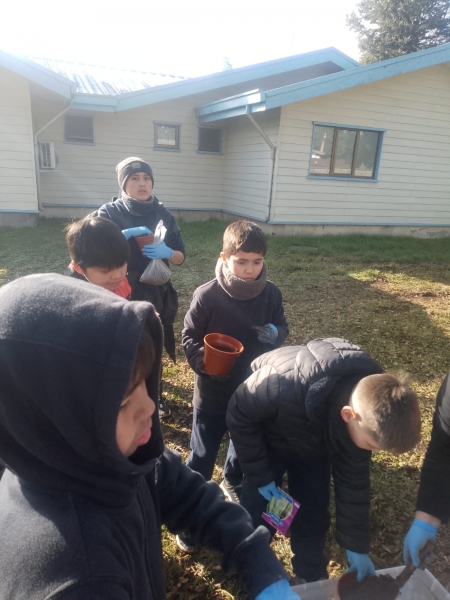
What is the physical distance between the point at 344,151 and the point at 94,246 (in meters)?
10.1

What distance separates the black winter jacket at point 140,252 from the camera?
118 inches

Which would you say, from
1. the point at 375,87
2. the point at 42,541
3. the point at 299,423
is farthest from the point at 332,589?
the point at 375,87

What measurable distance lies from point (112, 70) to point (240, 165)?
563 centimetres

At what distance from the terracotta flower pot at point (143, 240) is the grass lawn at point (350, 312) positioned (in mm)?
1330

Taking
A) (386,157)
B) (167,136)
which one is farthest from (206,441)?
(167,136)

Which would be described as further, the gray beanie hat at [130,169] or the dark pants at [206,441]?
the gray beanie hat at [130,169]

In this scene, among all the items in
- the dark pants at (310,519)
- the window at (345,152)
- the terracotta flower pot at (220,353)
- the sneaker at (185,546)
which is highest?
the window at (345,152)

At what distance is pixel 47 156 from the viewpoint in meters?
11.1

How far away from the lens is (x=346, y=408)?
161cm

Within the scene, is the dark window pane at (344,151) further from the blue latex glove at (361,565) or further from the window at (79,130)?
the blue latex glove at (361,565)

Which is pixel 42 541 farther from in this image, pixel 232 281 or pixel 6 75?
pixel 6 75

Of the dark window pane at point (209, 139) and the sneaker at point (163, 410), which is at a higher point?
the dark window pane at point (209, 139)

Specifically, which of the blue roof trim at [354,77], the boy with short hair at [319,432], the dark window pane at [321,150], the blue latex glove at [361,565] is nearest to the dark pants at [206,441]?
the boy with short hair at [319,432]

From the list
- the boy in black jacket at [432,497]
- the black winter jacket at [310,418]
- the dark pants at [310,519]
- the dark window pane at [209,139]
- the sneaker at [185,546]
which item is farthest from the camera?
the dark window pane at [209,139]
